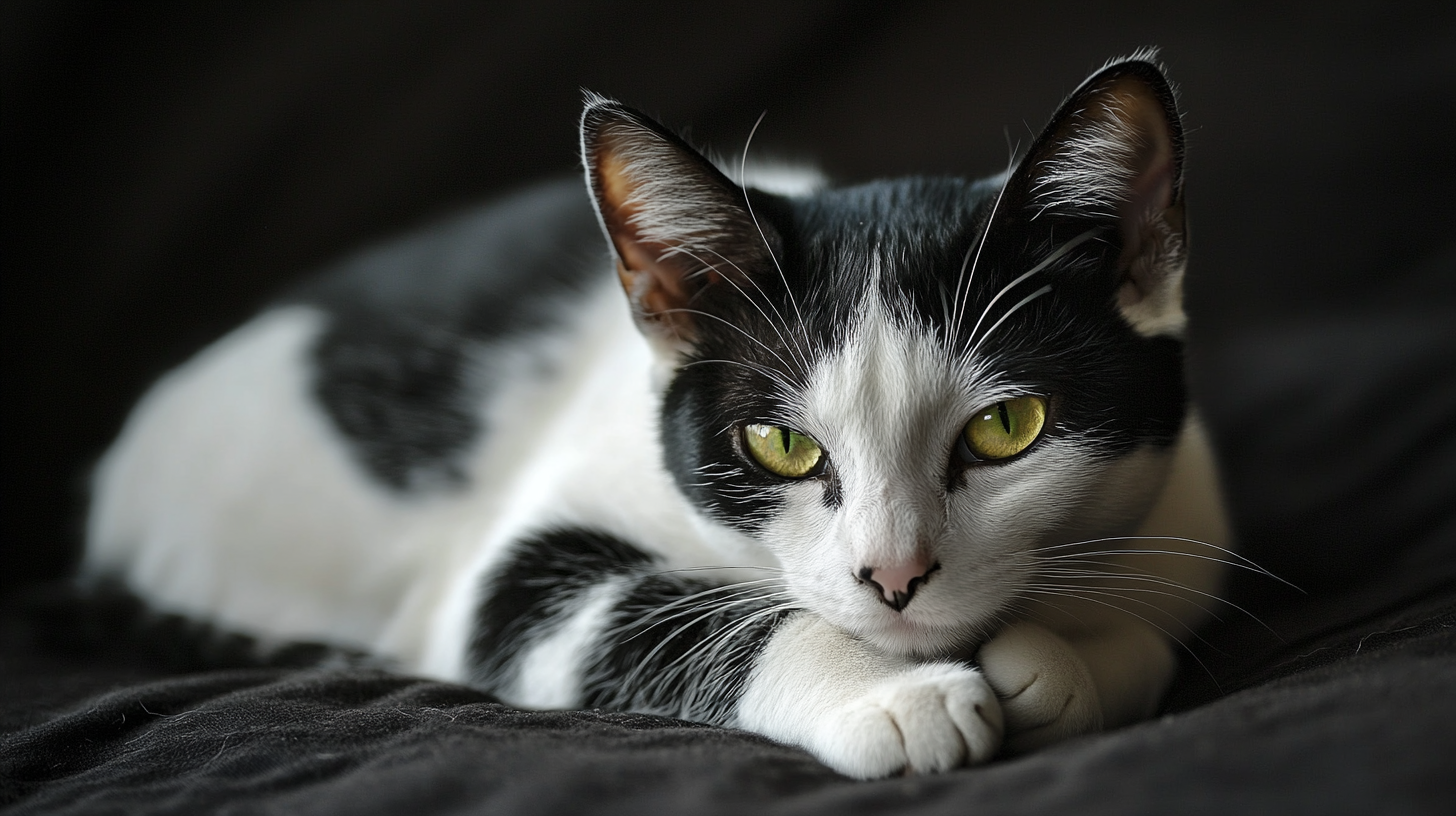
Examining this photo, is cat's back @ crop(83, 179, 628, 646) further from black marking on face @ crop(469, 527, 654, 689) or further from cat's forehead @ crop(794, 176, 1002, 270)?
cat's forehead @ crop(794, 176, 1002, 270)

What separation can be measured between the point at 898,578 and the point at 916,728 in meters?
0.12

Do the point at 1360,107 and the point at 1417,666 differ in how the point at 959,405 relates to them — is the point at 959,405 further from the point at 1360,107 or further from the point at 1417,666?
the point at 1360,107

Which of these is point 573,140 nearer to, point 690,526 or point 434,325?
point 434,325

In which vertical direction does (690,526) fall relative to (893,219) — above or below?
below

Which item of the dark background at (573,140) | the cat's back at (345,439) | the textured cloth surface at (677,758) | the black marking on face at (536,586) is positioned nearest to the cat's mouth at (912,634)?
the textured cloth surface at (677,758)

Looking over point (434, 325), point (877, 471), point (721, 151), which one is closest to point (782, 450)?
point (877, 471)

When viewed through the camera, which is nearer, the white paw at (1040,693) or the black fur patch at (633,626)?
the white paw at (1040,693)

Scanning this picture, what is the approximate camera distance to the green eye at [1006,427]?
3.18 feet

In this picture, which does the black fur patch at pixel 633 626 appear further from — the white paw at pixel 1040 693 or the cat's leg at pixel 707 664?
the white paw at pixel 1040 693

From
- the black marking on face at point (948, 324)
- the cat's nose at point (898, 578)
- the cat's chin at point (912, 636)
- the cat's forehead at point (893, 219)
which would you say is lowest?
the cat's chin at point (912, 636)

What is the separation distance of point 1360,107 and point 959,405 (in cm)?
142

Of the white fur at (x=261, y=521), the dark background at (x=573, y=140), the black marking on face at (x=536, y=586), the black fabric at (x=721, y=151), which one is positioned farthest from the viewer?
Answer: the dark background at (x=573, y=140)

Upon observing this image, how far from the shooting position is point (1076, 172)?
3.26 ft

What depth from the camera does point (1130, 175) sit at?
1015 millimetres
